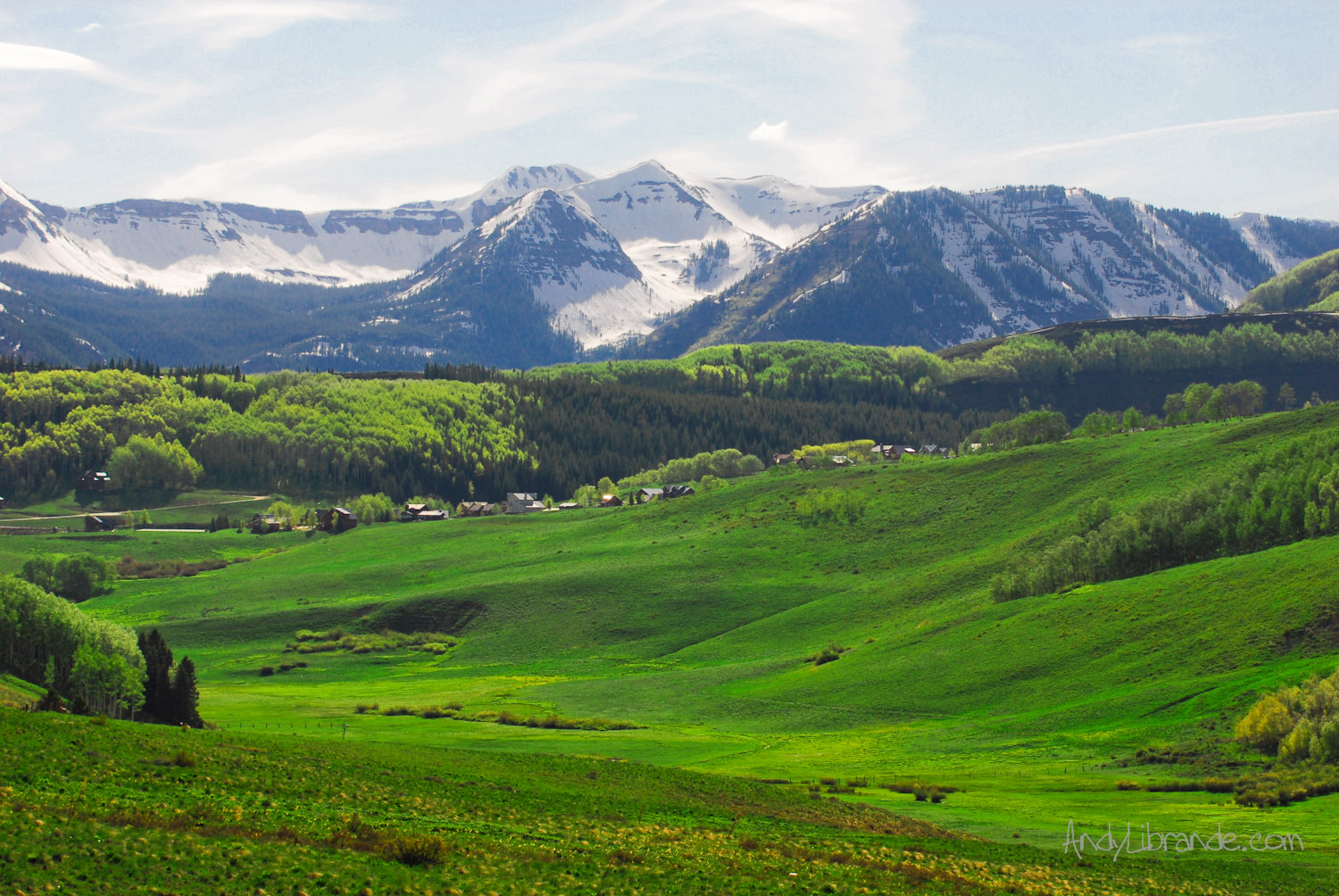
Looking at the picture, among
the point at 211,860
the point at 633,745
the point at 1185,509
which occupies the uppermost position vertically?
the point at 1185,509

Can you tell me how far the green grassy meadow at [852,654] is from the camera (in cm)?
Answer: 5819

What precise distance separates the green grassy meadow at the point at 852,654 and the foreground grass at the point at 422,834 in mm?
698

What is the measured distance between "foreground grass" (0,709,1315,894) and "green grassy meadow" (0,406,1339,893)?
2.29 feet

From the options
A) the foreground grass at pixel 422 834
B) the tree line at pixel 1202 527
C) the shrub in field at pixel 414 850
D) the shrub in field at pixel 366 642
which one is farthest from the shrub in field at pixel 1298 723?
the shrub in field at pixel 366 642

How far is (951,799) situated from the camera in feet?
201

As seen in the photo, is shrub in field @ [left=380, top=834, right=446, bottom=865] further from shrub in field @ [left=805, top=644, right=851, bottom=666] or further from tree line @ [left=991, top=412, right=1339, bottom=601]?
tree line @ [left=991, top=412, right=1339, bottom=601]

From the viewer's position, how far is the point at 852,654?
112 m

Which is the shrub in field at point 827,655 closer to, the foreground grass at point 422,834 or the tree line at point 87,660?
the tree line at point 87,660

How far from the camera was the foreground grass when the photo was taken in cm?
3247

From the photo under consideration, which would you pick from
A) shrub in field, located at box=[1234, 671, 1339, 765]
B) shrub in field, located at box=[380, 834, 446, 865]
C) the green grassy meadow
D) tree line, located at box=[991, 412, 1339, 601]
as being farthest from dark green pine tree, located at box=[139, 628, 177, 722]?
tree line, located at box=[991, 412, 1339, 601]

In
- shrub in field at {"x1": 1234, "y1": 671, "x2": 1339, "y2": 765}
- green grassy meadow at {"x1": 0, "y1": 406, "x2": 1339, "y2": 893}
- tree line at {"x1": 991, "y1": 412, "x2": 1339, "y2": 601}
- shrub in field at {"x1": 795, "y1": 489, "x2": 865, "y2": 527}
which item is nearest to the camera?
green grassy meadow at {"x1": 0, "y1": 406, "x2": 1339, "y2": 893}

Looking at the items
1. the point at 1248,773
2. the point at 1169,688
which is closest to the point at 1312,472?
the point at 1169,688

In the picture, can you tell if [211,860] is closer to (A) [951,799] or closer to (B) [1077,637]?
(A) [951,799]

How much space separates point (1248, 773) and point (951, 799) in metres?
17.5
